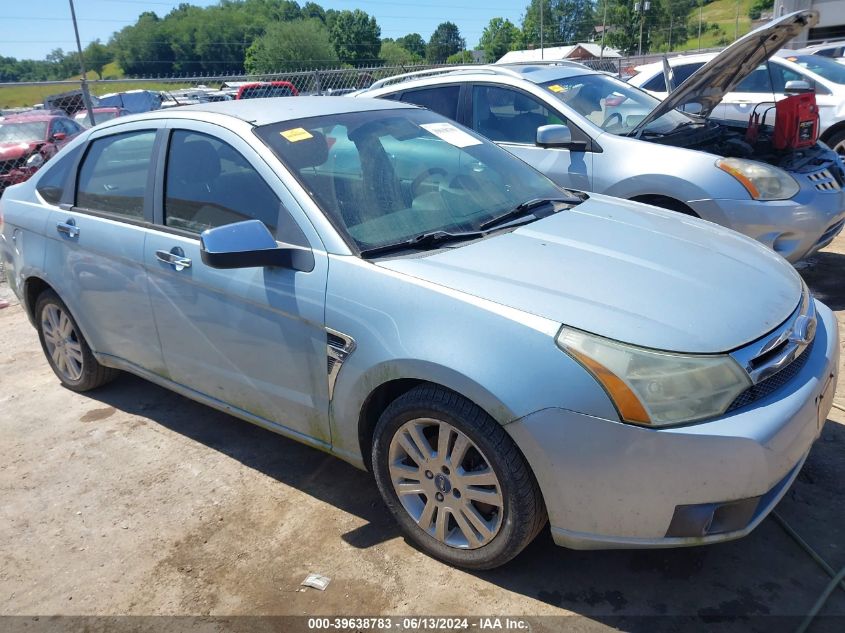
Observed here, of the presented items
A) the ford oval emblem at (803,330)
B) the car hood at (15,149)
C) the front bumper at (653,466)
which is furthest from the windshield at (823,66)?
the car hood at (15,149)

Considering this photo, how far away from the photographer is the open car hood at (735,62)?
195 inches

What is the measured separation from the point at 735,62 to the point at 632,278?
3.61 metres

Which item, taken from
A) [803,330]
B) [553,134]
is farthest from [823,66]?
[803,330]

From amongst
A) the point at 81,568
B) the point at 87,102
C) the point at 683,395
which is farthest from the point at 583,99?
the point at 87,102

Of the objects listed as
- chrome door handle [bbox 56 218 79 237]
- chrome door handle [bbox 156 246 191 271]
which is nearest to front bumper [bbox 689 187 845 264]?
chrome door handle [bbox 156 246 191 271]

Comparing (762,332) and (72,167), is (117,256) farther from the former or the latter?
(762,332)

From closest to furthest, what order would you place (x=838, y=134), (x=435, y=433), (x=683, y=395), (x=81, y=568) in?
(x=683, y=395) < (x=435, y=433) < (x=81, y=568) < (x=838, y=134)

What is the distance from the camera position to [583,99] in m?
5.92

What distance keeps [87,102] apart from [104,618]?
352 inches

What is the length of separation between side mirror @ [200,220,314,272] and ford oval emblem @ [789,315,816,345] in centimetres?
178

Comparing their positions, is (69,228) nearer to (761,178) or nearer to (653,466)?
(653,466)

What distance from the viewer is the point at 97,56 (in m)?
105

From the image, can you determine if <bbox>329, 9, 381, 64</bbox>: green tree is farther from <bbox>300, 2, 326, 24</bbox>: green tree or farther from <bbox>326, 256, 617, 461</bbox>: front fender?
<bbox>326, 256, 617, 461</bbox>: front fender

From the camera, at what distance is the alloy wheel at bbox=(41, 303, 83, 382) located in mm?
4379
